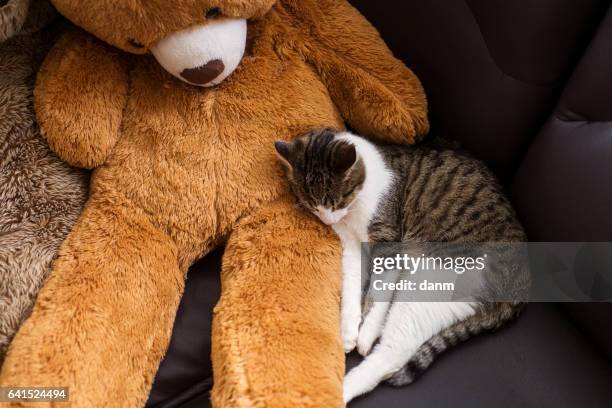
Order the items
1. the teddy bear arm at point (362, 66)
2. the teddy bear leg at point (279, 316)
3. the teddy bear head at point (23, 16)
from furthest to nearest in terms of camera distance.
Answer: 1. the teddy bear arm at point (362, 66)
2. the teddy bear head at point (23, 16)
3. the teddy bear leg at point (279, 316)

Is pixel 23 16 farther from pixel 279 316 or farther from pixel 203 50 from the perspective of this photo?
pixel 279 316

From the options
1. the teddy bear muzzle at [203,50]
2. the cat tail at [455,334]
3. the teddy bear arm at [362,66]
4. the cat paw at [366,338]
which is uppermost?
the teddy bear muzzle at [203,50]

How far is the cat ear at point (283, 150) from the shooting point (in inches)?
43.1

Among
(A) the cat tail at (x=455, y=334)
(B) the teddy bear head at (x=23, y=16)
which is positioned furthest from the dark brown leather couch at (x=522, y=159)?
(B) the teddy bear head at (x=23, y=16)

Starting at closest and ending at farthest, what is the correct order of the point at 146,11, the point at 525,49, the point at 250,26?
the point at 146,11
the point at 525,49
the point at 250,26

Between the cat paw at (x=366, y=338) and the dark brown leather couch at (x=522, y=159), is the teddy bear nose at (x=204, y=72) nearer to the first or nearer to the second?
the dark brown leather couch at (x=522, y=159)

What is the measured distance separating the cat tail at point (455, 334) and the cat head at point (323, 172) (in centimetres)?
33

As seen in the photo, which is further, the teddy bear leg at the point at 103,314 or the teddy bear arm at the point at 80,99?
the teddy bear arm at the point at 80,99

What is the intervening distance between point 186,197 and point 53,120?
12.0 inches

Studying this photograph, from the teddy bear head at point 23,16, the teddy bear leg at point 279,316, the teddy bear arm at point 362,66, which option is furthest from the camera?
the teddy bear arm at point 362,66

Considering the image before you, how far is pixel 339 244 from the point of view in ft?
3.87

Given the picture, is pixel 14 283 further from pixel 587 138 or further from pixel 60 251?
pixel 587 138

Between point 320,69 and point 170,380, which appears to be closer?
point 170,380

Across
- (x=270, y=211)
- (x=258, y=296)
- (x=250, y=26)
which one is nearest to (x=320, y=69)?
(x=250, y=26)
